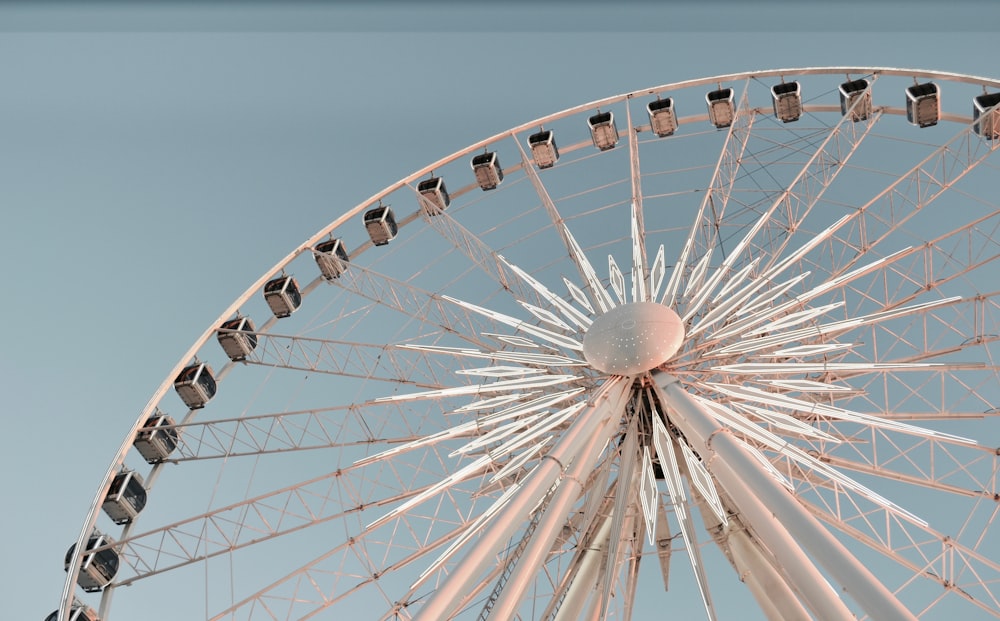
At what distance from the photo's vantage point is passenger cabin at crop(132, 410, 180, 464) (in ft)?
67.1

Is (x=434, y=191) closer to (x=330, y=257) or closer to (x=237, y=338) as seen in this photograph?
(x=330, y=257)

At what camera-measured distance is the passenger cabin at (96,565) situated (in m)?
18.7

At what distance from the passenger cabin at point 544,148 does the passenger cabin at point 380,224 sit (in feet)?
12.7

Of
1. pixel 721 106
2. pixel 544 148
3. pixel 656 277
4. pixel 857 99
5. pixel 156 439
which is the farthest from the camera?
pixel 544 148

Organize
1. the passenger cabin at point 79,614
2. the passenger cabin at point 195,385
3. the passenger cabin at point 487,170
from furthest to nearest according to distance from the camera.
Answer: the passenger cabin at point 487,170
the passenger cabin at point 195,385
the passenger cabin at point 79,614

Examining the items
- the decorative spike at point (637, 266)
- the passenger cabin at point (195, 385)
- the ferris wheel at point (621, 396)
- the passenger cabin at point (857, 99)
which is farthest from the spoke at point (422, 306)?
the passenger cabin at point (857, 99)

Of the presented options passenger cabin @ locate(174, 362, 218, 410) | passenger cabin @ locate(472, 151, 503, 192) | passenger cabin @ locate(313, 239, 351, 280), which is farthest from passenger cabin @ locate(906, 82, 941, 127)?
passenger cabin @ locate(174, 362, 218, 410)

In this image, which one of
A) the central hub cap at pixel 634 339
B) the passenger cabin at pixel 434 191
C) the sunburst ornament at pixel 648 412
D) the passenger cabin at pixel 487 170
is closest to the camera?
the sunburst ornament at pixel 648 412

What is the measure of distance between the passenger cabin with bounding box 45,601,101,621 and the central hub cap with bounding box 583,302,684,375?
36.4ft

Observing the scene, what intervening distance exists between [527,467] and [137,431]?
29.4ft

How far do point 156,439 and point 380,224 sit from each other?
7224 millimetres

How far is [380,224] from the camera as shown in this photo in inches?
893

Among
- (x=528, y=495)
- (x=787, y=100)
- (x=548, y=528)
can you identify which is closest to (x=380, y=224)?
(x=787, y=100)

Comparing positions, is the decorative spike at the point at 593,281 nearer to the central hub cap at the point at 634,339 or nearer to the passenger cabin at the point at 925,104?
the central hub cap at the point at 634,339
